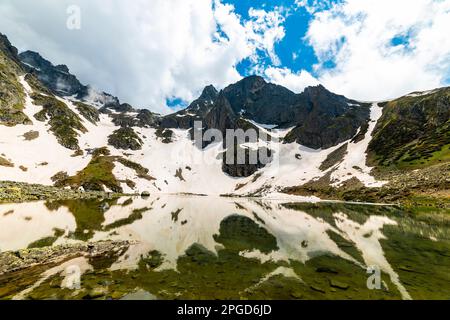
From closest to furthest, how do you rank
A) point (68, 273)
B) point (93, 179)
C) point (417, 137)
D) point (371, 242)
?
point (68, 273) < point (371, 242) < point (93, 179) < point (417, 137)

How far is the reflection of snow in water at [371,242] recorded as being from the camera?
19.5 meters

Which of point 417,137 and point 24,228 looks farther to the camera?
point 417,137

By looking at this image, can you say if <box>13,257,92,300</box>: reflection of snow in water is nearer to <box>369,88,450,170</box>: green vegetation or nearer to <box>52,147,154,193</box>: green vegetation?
<box>369,88,450,170</box>: green vegetation

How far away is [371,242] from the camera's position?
103ft

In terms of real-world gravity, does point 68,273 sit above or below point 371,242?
below

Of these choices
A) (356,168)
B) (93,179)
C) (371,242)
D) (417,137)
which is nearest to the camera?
(371,242)

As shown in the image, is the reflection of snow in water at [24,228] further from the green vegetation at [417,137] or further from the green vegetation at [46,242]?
the green vegetation at [417,137]

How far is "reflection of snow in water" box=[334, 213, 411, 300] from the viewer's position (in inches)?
766

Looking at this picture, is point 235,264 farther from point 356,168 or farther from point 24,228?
point 356,168

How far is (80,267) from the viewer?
65.0ft

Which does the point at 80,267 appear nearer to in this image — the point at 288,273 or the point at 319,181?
the point at 288,273

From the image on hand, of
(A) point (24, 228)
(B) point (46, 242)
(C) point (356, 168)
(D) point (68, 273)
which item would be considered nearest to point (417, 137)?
(C) point (356, 168)
